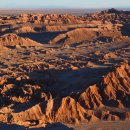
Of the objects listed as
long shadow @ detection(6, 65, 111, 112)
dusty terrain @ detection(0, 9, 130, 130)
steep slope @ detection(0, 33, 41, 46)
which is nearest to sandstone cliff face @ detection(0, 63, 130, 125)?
dusty terrain @ detection(0, 9, 130, 130)

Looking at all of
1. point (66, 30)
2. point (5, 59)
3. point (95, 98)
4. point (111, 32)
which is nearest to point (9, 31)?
point (66, 30)

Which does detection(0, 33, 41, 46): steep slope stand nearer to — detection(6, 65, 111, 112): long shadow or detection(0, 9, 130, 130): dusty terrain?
detection(0, 9, 130, 130): dusty terrain

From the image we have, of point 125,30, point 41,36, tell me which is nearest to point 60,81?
point 41,36

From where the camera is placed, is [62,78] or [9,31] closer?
[62,78]

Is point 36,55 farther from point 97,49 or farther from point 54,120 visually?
point 54,120

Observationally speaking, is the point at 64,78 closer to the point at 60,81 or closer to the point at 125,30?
the point at 60,81

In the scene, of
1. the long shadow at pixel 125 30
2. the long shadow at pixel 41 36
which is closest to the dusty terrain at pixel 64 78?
the long shadow at pixel 41 36

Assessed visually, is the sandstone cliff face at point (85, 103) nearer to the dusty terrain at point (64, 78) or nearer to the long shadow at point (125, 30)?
the dusty terrain at point (64, 78)

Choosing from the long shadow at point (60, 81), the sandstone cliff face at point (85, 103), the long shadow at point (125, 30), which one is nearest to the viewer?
the sandstone cliff face at point (85, 103)
